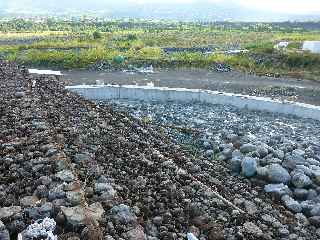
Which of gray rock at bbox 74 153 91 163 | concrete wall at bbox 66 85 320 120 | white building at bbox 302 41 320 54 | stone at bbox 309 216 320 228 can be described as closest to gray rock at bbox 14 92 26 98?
concrete wall at bbox 66 85 320 120

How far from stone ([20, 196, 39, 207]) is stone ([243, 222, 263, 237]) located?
3.42m

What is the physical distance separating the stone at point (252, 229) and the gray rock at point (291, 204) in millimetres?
1880

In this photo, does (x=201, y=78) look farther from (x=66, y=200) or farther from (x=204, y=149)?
(x=66, y=200)

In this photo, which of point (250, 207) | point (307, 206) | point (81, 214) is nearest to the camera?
point (81, 214)

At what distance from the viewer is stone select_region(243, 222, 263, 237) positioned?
333 inches

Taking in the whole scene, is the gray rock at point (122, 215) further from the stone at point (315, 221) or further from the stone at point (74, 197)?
the stone at point (315, 221)

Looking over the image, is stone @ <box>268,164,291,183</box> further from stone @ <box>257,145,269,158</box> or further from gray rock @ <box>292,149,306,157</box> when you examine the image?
gray rock @ <box>292,149,306,157</box>

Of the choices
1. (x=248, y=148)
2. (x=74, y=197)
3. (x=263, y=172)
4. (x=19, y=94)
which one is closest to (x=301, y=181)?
(x=263, y=172)

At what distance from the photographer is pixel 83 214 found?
22.9 feet

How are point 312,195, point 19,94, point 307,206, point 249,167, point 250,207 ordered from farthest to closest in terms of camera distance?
point 19,94
point 249,167
point 312,195
point 307,206
point 250,207

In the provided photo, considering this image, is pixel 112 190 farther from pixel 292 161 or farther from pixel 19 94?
pixel 19 94

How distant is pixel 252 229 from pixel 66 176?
3156 millimetres

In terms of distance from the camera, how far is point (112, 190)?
330 inches

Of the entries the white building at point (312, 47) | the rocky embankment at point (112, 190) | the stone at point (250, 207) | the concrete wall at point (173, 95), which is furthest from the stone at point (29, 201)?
the white building at point (312, 47)
